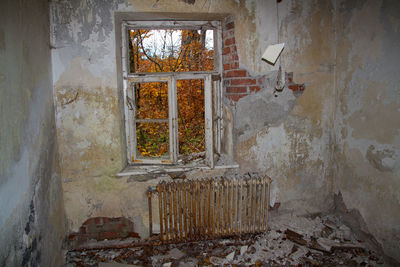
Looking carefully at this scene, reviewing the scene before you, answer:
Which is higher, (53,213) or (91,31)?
(91,31)

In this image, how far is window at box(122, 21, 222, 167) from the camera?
266 cm

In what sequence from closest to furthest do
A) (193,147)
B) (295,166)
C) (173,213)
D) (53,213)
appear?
(53,213) → (173,213) → (295,166) → (193,147)

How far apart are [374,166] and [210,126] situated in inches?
61.3

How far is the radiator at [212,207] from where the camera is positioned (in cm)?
252

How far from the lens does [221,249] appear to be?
8.21 ft

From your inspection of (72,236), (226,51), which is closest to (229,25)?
(226,51)

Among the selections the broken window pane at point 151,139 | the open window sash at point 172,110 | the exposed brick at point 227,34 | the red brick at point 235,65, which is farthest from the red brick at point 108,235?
the exposed brick at point 227,34

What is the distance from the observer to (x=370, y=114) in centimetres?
232

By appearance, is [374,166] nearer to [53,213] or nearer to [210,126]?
[210,126]

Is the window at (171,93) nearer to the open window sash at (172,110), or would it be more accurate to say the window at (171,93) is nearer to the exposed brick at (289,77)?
the open window sash at (172,110)

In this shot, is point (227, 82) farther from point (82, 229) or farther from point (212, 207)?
point (82, 229)

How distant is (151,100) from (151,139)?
2.81ft

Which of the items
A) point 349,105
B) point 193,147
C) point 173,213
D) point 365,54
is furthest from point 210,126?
point 193,147

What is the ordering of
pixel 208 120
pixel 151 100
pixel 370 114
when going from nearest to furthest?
pixel 370 114 → pixel 208 120 → pixel 151 100
